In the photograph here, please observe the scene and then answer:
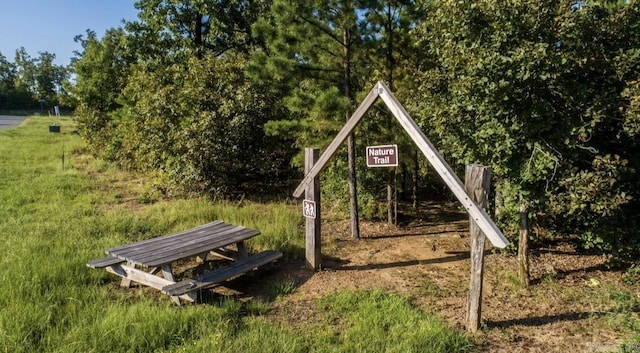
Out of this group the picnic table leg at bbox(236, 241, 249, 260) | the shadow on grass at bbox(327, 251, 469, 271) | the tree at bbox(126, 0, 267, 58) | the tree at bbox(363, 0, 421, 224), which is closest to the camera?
the picnic table leg at bbox(236, 241, 249, 260)

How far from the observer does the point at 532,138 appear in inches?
144

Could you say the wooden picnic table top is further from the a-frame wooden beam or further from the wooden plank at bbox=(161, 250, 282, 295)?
the a-frame wooden beam

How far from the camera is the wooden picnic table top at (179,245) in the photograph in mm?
3717

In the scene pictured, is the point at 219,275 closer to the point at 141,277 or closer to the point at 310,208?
the point at 141,277

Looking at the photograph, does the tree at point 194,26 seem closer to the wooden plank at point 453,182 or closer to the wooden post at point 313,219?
the wooden post at point 313,219

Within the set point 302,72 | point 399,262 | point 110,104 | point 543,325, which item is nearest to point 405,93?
point 302,72

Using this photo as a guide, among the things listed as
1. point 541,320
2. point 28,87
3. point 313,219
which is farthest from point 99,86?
point 28,87

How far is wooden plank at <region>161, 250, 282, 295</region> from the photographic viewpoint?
3535 millimetres

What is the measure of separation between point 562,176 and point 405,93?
10.3 ft

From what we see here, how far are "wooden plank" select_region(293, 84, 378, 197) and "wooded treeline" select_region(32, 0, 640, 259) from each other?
0.75m

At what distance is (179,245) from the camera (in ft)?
13.6

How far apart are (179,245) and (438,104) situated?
10.9 feet

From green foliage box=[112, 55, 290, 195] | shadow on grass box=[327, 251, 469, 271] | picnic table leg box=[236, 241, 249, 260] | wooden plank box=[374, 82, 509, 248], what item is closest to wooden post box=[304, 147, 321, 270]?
shadow on grass box=[327, 251, 469, 271]

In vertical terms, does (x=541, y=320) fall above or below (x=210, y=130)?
below
